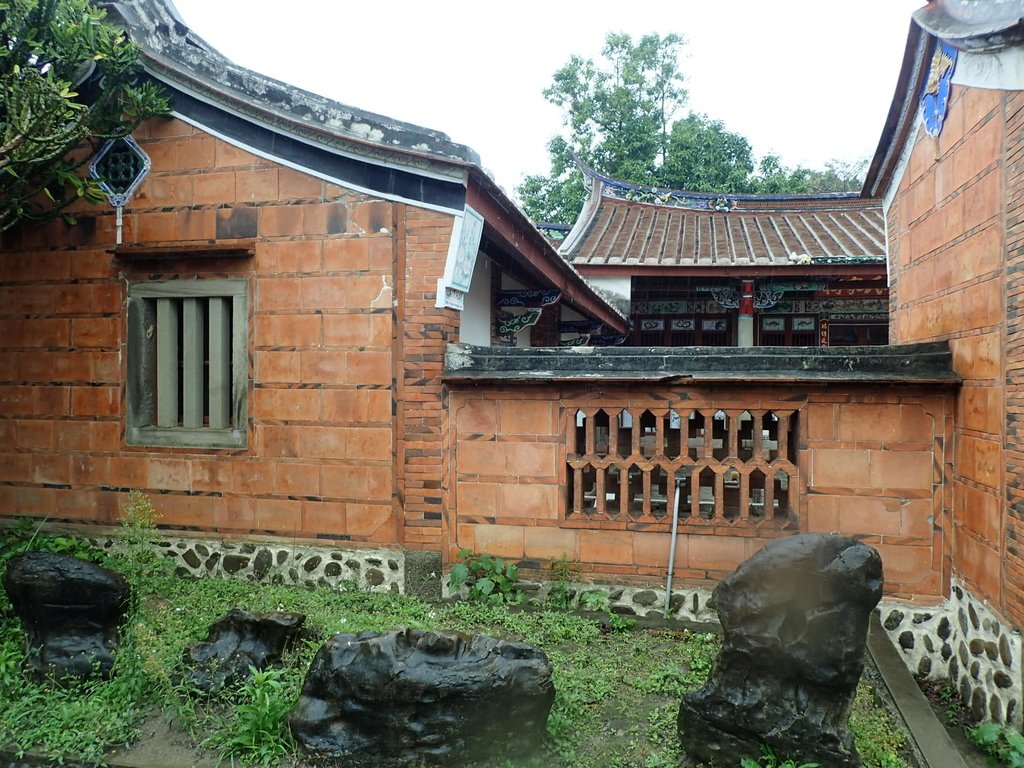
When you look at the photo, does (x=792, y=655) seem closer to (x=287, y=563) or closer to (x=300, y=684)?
(x=300, y=684)

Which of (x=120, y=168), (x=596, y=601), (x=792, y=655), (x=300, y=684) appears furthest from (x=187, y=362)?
(x=792, y=655)

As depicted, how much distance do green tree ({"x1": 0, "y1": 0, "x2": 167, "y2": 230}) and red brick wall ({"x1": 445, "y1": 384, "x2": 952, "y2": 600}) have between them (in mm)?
3264

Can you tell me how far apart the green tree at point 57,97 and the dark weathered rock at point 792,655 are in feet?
16.9

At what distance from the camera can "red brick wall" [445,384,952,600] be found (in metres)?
4.76

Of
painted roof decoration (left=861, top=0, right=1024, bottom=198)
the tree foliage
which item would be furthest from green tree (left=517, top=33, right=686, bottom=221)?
painted roof decoration (left=861, top=0, right=1024, bottom=198)

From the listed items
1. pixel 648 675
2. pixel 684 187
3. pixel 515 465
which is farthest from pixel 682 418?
pixel 684 187

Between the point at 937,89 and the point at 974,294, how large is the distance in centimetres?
158

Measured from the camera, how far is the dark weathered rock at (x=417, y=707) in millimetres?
3266

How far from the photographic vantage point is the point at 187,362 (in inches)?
229

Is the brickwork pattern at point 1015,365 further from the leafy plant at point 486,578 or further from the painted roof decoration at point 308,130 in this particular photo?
→ the painted roof decoration at point 308,130

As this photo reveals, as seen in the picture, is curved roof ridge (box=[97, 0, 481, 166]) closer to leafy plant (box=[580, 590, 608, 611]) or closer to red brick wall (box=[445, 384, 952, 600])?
red brick wall (box=[445, 384, 952, 600])

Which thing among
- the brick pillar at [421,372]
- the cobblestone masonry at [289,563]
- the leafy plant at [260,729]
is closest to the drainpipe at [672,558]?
the brick pillar at [421,372]

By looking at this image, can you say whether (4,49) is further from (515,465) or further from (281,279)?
(515,465)

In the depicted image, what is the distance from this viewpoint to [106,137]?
5.56 m
